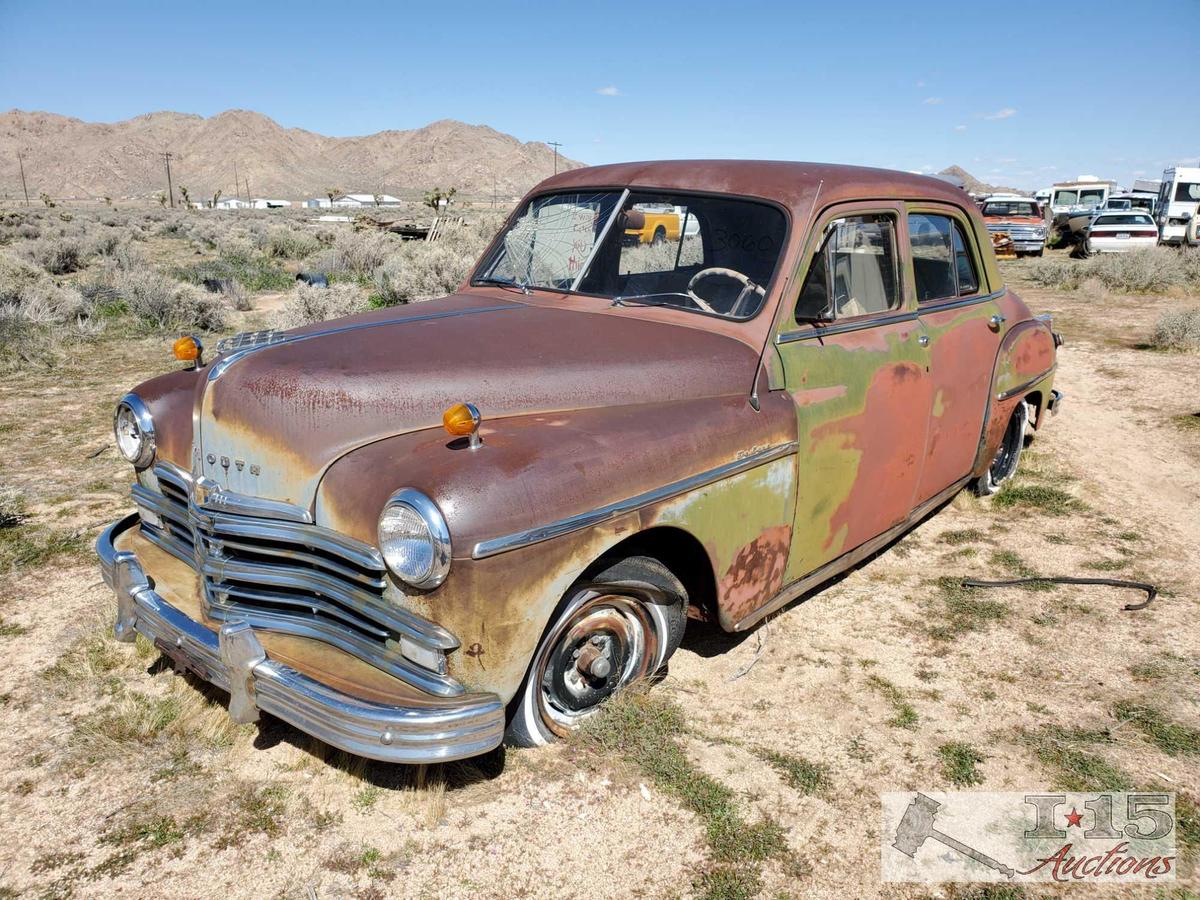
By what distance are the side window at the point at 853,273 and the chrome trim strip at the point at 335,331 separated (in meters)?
1.23

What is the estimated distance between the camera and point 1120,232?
18.5 metres

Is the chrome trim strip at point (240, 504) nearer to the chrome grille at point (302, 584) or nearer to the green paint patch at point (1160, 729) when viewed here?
the chrome grille at point (302, 584)

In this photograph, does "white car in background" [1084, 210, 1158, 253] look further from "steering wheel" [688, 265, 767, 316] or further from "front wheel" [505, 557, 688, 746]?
"front wheel" [505, 557, 688, 746]

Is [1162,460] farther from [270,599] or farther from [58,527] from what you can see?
[58,527]

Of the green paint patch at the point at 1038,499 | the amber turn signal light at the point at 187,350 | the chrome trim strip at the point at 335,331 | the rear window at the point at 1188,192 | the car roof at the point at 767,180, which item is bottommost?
the green paint patch at the point at 1038,499

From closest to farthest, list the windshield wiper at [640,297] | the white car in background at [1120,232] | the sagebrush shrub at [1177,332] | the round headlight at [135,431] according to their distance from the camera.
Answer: the round headlight at [135,431]
the windshield wiper at [640,297]
the sagebrush shrub at [1177,332]
the white car in background at [1120,232]

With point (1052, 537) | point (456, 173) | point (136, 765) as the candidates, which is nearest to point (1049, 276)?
point (1052, 537)

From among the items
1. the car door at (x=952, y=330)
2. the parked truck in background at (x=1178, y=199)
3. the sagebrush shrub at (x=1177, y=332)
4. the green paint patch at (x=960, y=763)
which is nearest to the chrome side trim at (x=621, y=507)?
the green paint patch at (x=960, y=763)

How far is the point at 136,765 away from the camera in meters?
2.82

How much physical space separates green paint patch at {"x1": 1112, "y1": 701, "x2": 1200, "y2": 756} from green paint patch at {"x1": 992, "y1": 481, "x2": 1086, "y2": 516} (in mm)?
2190

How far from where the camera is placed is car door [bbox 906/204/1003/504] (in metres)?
3.95

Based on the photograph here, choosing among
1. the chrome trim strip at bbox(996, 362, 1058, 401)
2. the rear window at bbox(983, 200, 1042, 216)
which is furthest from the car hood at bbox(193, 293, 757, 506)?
the rear window at bbox(983, 200, 1042, 216)

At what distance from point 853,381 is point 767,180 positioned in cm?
89

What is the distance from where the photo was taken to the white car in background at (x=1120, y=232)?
722 inches
